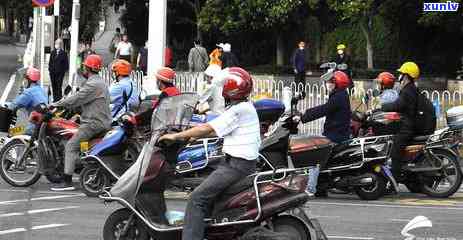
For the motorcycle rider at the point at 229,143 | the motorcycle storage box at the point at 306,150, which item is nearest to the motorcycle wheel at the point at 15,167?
the motorcycle storage box at the point at 306,150

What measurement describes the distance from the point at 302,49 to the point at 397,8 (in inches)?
206

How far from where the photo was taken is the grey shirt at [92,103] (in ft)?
41.2

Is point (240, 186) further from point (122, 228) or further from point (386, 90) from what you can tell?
point (386, 90)

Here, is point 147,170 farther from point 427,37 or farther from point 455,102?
point 427,37

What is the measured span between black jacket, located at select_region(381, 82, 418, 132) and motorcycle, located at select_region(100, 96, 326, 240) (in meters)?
4.95

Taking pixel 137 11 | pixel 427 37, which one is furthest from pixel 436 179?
pixel 137 11

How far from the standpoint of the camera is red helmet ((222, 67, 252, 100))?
7824mm

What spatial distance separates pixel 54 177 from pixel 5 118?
1.34 metres

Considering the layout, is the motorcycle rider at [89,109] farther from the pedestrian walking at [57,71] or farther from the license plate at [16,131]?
the pedestrian walking at [57,71]

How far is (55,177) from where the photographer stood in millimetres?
13172

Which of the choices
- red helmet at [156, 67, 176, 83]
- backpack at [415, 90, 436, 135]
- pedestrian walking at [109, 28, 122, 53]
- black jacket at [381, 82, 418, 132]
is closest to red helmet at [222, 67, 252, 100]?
red helmet at [156, 67, 176, 83]

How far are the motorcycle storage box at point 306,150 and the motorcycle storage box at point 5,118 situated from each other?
14.8 ft

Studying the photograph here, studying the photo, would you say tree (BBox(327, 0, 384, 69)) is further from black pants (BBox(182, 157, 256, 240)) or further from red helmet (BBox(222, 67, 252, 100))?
black pants (BBox(182, 157, 256, 240))

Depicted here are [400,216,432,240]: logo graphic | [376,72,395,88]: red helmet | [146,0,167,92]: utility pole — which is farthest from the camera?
[146,0,167,92]: utility pole
